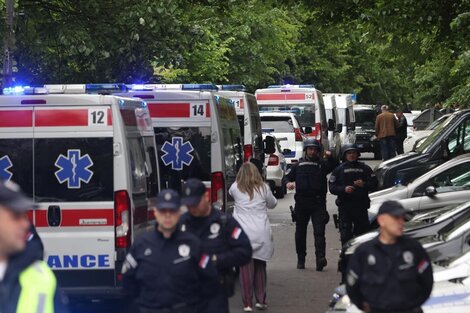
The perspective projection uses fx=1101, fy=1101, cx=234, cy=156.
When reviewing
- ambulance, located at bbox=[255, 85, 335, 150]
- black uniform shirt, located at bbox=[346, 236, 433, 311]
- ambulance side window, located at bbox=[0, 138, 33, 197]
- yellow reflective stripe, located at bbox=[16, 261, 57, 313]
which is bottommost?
black uniform shirt, located at bbox=[346, 236, 433, 311]

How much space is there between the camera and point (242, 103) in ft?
62.1

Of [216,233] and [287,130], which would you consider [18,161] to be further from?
[287,130]

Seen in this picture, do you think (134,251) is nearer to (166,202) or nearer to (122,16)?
(166,202)

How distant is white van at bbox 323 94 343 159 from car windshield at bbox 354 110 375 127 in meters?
5.56

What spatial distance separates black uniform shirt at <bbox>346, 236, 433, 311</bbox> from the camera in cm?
642

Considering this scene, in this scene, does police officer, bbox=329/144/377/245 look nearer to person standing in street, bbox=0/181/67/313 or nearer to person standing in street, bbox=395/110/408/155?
person standing in street, bbox=0/181/67/313

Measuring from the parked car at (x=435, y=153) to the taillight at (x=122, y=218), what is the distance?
34.3ft

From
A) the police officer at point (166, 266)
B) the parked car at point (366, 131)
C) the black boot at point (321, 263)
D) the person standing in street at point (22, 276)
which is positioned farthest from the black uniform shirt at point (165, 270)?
the parked car at point (366, 131)

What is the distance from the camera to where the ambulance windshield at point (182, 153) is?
12.8 meters

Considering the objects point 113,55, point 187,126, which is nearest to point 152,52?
point 113,55

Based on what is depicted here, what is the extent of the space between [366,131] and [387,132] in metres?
11.2

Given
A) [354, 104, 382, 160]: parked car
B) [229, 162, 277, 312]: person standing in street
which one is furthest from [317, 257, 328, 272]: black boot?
[354, 104, 382, 160]: parked car

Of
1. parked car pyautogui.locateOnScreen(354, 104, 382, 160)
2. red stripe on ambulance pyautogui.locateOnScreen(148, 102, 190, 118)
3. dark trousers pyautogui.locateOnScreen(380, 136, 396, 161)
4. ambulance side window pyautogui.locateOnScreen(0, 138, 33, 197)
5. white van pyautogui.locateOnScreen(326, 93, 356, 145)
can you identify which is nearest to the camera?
ambulance side window pyautogui.locateOnScreen(0, 138, 33, 197)

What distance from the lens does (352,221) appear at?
1369 centimetres
